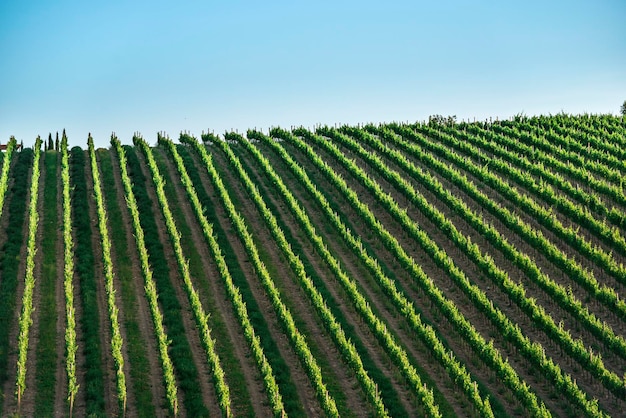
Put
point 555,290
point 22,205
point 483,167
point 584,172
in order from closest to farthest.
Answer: point 555,290 < point 22,205 < point 584,172 < point 483,167

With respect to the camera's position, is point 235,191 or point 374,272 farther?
point 235,191

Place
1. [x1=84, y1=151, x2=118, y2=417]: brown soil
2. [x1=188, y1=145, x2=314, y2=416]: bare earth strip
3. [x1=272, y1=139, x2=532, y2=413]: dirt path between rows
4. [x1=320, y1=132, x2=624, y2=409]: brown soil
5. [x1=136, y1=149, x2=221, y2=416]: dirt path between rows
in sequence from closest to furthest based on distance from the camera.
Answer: [x1=84, y1=151, x2=118, y2=417]: brown soil < [x1=136, y1=149, x2=221, y2=416]: dirt path between rows < [x1=320, y1=132, x2=624, y2=409]: brown soil < [x1=272, y1=139, x2=532, y2=413]: dirt path between rows < [x1=188, y1=145, x2=314, y2=416]: bare earth strip

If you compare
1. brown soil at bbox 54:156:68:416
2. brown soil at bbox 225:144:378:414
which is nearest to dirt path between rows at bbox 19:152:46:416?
brown soil at bbox 54:156:68:416

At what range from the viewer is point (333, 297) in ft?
130

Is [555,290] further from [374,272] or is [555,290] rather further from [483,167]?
[483,167]

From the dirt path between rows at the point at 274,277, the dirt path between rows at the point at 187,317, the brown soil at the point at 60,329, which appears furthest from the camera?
the dirt path between rows at the point at 274,277

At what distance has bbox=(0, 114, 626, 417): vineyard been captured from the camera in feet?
106

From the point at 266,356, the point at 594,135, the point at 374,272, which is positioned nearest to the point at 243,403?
the point at 266,356

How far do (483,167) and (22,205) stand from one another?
25.5 m

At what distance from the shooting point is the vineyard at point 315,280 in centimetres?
3231

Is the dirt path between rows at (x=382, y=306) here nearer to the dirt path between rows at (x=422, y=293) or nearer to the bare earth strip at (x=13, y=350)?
the dirt path between rows at (x=422, y=293)

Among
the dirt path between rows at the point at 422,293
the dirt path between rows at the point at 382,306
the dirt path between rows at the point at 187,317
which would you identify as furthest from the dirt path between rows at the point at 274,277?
the dirt path between rows at the point at 422,293

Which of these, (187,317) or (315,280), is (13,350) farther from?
(315,280)

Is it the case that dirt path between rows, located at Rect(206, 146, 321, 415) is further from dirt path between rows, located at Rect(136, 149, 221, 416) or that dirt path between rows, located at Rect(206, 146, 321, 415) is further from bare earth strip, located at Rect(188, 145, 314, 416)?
dirt path between rows, located at Rect(136, 149, 221, 416)
